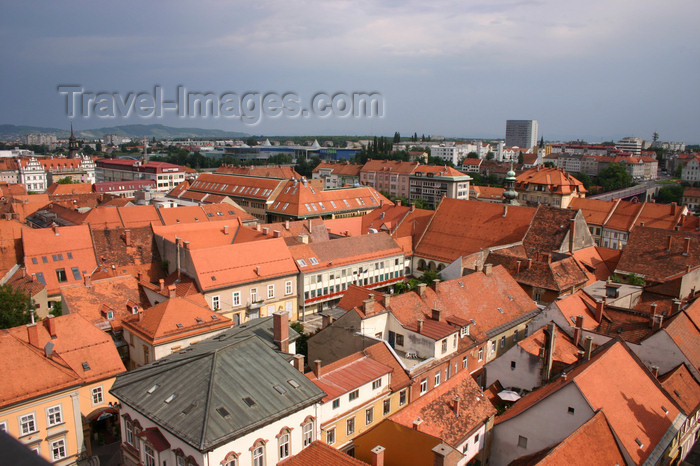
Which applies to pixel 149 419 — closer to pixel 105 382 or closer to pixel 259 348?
pixel 259 348

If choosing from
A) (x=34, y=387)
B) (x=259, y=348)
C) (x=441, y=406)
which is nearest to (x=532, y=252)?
(x=441, y=406)

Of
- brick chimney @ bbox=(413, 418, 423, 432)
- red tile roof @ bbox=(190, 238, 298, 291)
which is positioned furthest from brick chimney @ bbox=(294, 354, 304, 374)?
red tile roof @ bbox=(190, 238, 298, 291)

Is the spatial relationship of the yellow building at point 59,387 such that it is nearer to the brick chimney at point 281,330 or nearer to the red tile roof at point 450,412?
the brick chimney at point 281,330

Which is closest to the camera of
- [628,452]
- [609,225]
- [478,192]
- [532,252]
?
[628,452]

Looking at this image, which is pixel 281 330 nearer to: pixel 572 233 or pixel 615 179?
pixel 572 233

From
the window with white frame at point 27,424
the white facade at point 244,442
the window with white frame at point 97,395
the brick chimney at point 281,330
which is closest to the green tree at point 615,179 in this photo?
the brick chimney at point 281,330

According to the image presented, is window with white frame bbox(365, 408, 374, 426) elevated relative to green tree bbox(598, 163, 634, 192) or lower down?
lower down

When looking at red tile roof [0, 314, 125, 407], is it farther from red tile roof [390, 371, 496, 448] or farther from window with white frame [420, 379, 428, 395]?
window with white frame [420, 379, 428, 395]
